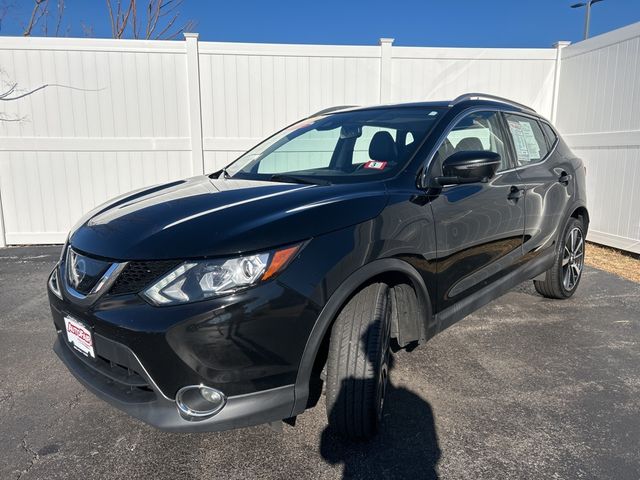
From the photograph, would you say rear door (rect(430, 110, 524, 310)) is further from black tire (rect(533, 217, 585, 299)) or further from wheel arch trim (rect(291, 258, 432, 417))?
black tire (rect(533, 217, 585, 299))

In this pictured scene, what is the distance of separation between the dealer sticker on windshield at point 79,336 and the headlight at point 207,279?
44cm

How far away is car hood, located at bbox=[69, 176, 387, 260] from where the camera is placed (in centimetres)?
185

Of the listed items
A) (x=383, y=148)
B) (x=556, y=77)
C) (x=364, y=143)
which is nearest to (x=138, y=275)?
(x=383, y=148)

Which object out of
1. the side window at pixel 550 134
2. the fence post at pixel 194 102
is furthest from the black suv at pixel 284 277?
the fence post at pixel 194 102

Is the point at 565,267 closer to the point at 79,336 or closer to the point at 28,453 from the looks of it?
the point at 79,336

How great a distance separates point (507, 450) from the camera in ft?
7.47

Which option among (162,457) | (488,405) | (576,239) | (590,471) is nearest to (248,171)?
(162,457)

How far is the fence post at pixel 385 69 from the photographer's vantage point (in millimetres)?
7172

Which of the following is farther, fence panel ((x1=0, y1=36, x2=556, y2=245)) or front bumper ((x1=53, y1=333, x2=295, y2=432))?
fence panel ((x1=0, y1=36, x2=556, y2=245))

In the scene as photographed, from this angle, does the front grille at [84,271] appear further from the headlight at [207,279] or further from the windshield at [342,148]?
the windshield at [342,148]

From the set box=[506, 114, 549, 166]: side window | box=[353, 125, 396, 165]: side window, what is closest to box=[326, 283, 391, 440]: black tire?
box=[353, 125, 396, 165]: side window

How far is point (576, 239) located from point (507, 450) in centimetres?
278

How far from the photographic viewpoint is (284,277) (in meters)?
1.84

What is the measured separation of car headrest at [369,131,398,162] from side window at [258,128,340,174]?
0.32 meters
